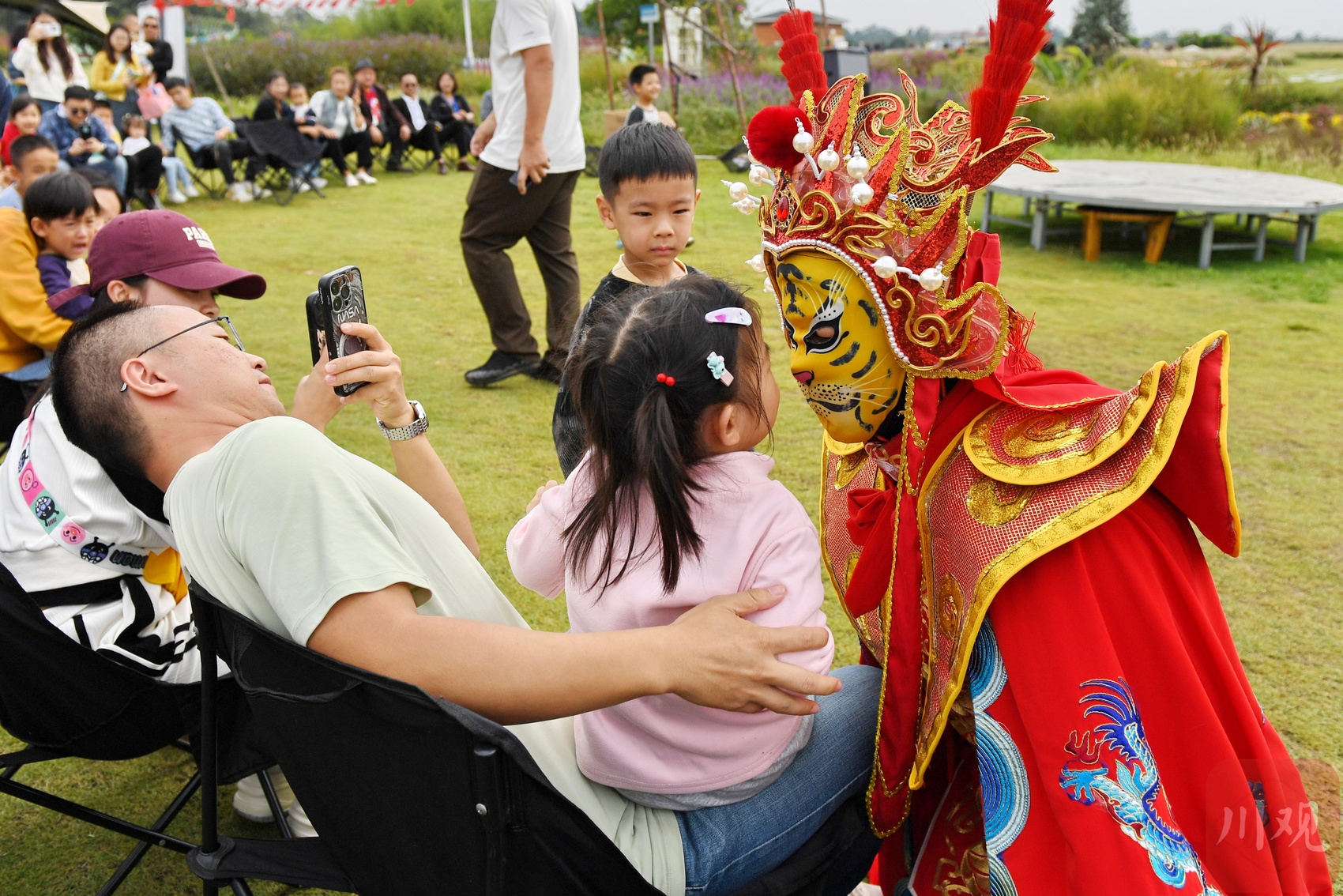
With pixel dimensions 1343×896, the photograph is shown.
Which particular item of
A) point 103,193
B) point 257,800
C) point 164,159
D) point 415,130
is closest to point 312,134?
point 164,159

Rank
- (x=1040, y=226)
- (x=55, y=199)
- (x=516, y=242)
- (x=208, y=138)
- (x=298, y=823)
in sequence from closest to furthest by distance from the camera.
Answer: (x=298, y=823), (x=55, y=199), (x=516, y=242), (x=1040, y=226), (x=208, y=138)

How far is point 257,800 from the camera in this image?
231cm

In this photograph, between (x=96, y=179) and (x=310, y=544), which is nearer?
(x=310, y=544)

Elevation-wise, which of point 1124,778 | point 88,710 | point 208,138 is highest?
point 208,138

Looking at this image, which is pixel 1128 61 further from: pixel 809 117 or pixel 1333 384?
pixel 809 117

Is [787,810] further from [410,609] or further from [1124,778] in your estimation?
[410,609]

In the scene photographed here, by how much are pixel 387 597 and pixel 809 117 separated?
970 mm

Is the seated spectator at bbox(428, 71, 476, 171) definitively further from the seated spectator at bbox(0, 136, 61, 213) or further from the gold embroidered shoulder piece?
the gold embroidered shoulder piece

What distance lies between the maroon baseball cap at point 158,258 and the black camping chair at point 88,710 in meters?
0.95

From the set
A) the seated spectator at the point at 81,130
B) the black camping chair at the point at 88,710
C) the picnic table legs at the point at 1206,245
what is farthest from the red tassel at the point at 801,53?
the seated spectator at the point at 81,130

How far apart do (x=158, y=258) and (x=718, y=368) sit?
187cm

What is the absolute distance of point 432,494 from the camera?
1.95 metres

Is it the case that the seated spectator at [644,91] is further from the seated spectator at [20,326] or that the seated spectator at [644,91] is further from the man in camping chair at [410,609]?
the man in camping chair at [410,609]

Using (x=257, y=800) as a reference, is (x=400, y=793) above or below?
above
